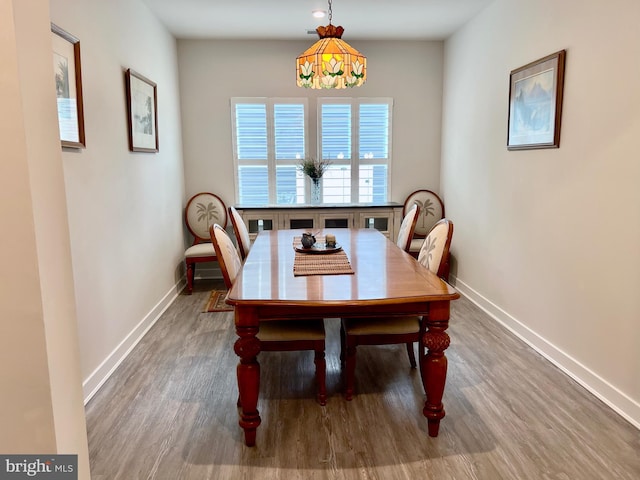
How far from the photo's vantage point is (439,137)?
16.3ft

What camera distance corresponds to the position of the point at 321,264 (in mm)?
2475

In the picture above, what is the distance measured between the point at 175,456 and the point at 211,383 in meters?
0.65

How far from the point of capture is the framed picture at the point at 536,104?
272 cm

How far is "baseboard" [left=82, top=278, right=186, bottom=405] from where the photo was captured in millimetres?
2434

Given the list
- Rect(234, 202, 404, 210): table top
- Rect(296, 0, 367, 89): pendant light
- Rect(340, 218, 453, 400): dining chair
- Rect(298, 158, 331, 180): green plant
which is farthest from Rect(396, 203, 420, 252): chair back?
Rect(298, 158, 331, 180): green plant

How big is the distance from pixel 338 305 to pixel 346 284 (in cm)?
27

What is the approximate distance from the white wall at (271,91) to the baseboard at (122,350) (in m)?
1.54

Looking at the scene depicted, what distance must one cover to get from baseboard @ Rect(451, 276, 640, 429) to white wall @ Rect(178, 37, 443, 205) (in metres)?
2.03

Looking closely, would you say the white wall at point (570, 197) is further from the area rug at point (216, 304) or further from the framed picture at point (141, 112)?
the framed picture at point (141, 112)

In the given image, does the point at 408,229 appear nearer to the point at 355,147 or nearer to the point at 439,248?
the point at 439,248

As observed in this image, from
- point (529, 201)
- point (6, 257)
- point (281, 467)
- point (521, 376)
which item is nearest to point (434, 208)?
point (529, 201)

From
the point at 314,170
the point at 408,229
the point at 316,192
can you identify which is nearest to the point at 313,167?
the point at 314,170

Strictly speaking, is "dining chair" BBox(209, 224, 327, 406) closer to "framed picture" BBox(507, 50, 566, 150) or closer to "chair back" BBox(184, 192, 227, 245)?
"framed picture" BBox(507, 50, 566, 150)

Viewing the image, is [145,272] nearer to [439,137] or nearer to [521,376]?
[521,376]
